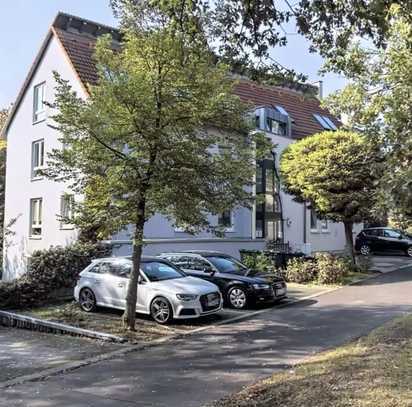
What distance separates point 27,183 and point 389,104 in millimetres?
19741

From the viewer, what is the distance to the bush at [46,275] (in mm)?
15594

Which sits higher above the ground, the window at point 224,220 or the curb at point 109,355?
the window at point 224,220

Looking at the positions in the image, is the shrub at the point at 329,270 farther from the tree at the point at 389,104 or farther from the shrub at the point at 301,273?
the tree at the point at 389,104

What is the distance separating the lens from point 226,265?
16.1 meters

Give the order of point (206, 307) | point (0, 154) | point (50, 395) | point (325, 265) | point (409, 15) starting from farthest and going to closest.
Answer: point (0, 154), point (325, 265), point (206, 307), point (50, 395), point (409, 15)

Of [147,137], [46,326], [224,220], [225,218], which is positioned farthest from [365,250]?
[147,137]

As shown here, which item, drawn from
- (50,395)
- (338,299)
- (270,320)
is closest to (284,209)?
(338,299)

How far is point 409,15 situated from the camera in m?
5.88

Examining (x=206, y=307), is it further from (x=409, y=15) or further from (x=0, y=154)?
(x=0, y=154)

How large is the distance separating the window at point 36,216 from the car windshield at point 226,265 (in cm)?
1349

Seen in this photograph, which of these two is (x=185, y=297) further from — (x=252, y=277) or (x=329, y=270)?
(x=329, y=270)

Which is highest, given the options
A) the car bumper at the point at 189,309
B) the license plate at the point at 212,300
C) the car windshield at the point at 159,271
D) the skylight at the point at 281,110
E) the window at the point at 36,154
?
the skylight at the point at 281,110

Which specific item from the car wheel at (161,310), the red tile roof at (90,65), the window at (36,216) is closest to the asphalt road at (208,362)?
the car wheel at (161,310)

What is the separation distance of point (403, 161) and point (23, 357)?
761 cm
